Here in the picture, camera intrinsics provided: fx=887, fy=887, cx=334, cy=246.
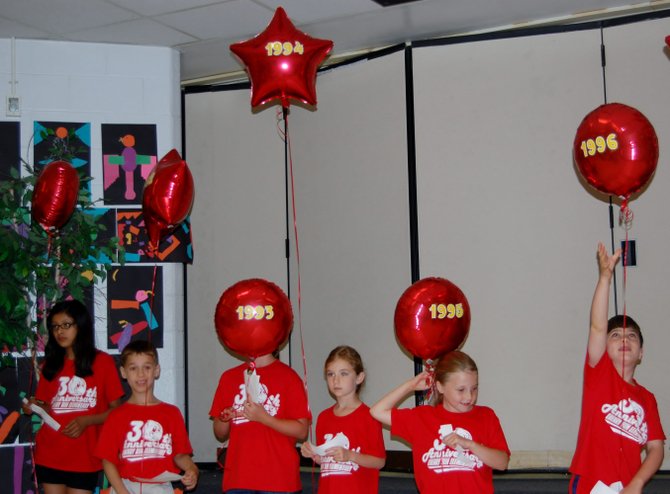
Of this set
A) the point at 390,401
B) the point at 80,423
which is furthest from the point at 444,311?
the point at 80,423

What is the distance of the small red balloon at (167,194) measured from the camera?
383cm

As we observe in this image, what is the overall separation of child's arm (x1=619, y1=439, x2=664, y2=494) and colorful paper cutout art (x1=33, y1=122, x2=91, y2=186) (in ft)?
9.97

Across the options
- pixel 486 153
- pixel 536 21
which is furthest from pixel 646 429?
pixel 536 21

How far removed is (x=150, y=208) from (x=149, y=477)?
3.87 feet

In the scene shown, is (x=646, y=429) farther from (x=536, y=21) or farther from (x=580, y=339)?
(x=536, y=21)

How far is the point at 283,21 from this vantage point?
371 cm

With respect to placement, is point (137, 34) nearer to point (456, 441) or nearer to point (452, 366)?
point (452, 366)

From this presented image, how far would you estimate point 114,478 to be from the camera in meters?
3.30

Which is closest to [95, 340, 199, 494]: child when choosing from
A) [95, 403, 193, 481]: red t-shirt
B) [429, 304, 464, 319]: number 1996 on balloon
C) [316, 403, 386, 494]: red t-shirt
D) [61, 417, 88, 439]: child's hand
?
[95, 403, 193, 481]: red t-shirt

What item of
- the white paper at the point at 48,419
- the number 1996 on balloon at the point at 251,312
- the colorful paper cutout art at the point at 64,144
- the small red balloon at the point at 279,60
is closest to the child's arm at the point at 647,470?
the number 1996 on balloon at the point at 251,312

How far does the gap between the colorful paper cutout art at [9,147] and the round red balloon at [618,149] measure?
2.91 m

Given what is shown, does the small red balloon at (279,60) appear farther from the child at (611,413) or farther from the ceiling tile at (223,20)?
the child at (611,413)

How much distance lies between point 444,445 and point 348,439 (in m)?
0.41

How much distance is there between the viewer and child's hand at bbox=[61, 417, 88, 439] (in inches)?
144
